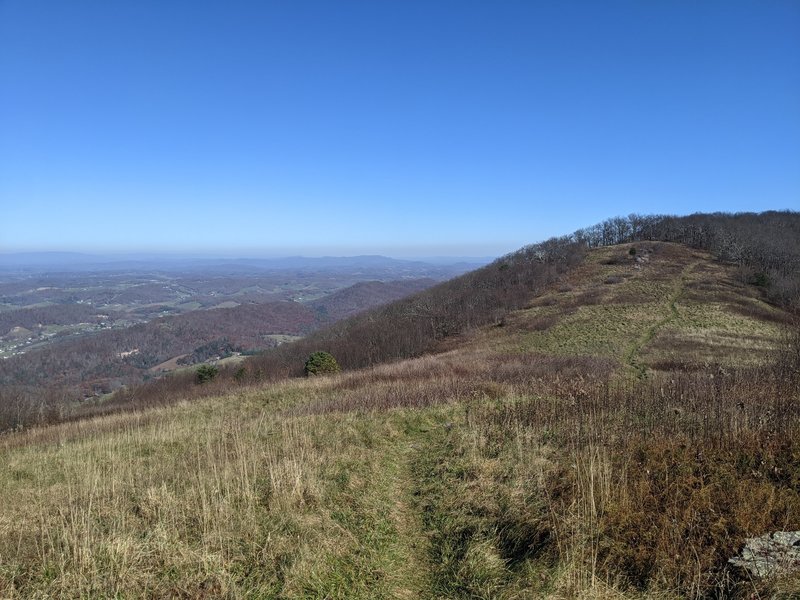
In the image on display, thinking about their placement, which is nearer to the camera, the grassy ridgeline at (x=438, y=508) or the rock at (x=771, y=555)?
the rock at (x=771, y=555)

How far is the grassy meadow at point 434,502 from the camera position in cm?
379

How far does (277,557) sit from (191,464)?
3.70 meters

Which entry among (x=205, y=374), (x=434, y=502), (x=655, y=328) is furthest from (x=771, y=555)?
(x=205, y=374)

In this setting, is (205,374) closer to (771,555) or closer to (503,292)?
(771,555)

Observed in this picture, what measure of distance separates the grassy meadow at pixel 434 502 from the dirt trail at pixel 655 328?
11.2 metres

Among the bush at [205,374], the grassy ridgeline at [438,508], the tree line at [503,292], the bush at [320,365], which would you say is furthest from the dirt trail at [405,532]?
the bush at [205,374]

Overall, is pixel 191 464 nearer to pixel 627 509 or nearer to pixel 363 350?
pixel 627 509

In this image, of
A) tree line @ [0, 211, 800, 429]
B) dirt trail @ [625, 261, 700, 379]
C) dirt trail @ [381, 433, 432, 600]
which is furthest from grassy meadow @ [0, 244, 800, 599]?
tree line @ [0, 211, 800, 429]

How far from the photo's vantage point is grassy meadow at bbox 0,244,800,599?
3.79 m

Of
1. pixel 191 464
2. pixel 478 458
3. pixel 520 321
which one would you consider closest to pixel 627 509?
pixel 478 458

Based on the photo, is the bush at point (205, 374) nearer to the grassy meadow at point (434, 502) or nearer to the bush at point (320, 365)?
the bush at point (320, 365)

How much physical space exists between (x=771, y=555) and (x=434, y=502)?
3493 mm

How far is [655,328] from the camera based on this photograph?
2922cm

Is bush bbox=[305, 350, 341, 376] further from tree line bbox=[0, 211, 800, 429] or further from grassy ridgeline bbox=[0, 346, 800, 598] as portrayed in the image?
grassy ridgeline bbox=[0, 346, 800, 598]
